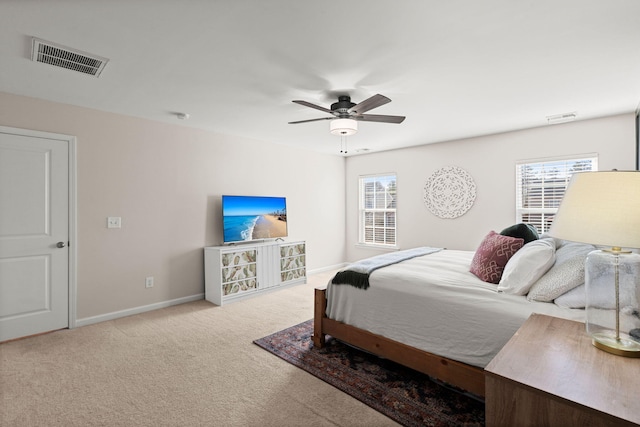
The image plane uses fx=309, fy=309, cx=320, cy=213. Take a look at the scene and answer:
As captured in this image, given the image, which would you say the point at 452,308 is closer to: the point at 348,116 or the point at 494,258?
the point at 494,258

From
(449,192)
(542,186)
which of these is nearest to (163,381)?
(449,192)

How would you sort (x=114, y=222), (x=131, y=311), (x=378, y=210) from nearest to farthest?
(x=114, y=222) → (x=131, y=311) → (x=378, y=210)

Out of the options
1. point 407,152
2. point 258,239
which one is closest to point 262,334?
point 258,239

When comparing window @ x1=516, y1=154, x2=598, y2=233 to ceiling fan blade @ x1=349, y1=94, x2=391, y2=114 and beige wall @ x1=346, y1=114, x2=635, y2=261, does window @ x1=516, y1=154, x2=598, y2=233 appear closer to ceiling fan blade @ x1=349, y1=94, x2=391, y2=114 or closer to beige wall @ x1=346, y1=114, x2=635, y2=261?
beige wall @ x1=346, y1=114, x2=635, y2=261

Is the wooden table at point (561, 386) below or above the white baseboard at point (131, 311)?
above

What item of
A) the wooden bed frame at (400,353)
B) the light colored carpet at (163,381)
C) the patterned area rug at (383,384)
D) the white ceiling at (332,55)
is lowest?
the light colored carpet at (163,381)

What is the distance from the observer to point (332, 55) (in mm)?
2303

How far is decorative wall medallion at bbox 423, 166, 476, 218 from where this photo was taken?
16.0ft

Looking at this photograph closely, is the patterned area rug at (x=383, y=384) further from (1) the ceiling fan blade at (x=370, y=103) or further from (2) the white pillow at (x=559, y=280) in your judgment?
(1) the ceiling fan blade at (x=370, y=103)

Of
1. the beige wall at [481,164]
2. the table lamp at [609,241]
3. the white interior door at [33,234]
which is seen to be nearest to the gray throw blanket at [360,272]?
the table lamp at [609,241]

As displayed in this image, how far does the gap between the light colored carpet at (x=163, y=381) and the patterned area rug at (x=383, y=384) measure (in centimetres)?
9

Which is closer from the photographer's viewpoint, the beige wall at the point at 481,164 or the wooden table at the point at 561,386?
the wooden table at the point at 561,386

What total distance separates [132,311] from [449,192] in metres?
4.84

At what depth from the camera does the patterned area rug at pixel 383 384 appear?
1.90m
